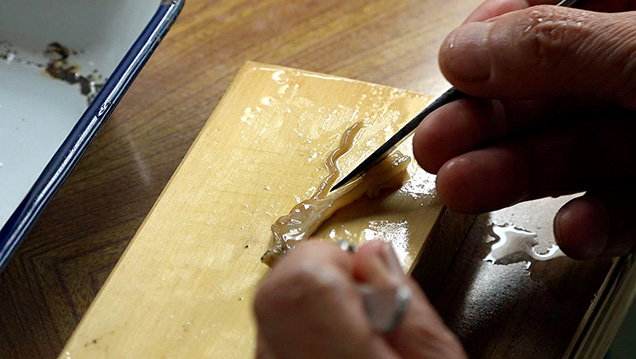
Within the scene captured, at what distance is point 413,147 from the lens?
64 cm

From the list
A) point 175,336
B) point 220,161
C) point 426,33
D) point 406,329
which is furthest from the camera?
point 426,33

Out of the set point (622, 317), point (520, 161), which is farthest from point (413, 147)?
point (622, 317)

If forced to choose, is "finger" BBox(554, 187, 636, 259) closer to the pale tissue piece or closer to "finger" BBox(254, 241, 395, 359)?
the pale tissue piece

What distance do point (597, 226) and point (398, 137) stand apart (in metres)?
0.17

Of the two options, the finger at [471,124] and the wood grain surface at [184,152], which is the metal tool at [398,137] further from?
the wood grain surface at [184,152]

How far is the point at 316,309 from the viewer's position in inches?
12.9

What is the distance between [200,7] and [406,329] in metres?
0.66

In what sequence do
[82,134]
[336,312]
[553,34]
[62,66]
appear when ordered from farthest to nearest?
[62,66]
[82,134]
[553,34]
[336,312]

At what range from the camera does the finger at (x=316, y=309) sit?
0.32 m

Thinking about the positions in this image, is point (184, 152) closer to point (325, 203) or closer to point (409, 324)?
point (325, 203)

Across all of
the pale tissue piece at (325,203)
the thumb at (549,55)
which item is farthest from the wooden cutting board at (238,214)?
the thumb at (549,55)

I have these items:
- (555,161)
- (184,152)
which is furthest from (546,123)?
(184,152)

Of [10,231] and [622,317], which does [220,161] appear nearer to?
[10,231]

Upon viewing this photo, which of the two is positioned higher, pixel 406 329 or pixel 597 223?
pixel 406 329
